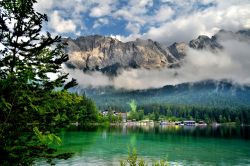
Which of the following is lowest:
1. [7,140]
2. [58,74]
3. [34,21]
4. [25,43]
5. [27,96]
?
[7,140]

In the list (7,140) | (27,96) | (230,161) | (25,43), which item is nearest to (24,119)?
(7,140)

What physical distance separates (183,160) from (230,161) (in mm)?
9981

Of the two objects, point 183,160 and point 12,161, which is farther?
point 183,160

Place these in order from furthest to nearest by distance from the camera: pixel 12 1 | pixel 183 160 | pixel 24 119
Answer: pixel 183 160, pixel 24 119, pixel 12 1

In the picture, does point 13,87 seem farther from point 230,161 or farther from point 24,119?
point 230,161

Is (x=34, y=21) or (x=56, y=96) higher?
(x=34, y=21)

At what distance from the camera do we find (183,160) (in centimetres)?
6656

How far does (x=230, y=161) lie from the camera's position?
2672 inches

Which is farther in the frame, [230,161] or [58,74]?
[230,161]

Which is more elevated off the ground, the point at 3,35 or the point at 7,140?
the point at 3,35

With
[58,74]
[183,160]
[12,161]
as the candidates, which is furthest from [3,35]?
[183,160]

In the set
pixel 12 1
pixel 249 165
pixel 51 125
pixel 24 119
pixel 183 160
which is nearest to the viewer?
pixel 12 1

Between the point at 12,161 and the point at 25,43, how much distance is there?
5.88m

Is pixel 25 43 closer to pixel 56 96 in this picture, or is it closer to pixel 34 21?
pixel 34 21
